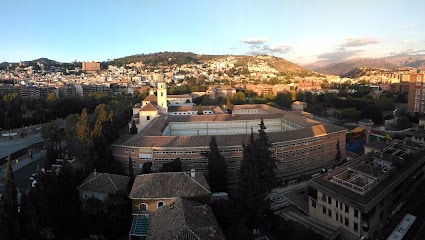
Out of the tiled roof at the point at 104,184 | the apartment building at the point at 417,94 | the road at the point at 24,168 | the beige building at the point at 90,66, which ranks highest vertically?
the beige building at the point at 90,66

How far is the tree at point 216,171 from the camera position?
24.6 meters

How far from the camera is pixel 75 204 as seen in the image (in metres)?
21.0

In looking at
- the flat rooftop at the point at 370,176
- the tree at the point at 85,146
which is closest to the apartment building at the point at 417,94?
the flat rooftop at the point at 370,176

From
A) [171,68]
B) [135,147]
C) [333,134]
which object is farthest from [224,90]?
[171,68]

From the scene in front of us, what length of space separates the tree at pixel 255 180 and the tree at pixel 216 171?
4.73 m

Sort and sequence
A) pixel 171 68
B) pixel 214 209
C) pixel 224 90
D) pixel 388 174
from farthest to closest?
pixel 171 68, pixel 224 90, pixel 388 174, pixel 214 209

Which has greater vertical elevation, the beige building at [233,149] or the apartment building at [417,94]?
the apartment building at [417,94]

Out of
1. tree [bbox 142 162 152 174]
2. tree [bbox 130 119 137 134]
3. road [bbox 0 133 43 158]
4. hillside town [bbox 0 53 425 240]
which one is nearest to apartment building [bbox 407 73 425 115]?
hillside town [bbox 0 53 425 240]

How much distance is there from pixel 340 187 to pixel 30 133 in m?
47.2

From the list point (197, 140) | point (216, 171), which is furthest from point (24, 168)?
point (216, 171)

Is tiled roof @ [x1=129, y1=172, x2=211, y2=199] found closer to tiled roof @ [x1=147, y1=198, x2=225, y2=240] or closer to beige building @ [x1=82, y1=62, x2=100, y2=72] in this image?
tiled roof @ [x1=147, y1=198, x2=225, y2=240]

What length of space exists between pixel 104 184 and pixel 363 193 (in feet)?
51.9

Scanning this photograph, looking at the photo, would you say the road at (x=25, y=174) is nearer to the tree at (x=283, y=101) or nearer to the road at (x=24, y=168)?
the road at (x=24, y=168)

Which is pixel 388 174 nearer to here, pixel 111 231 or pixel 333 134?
pixel 333 134
